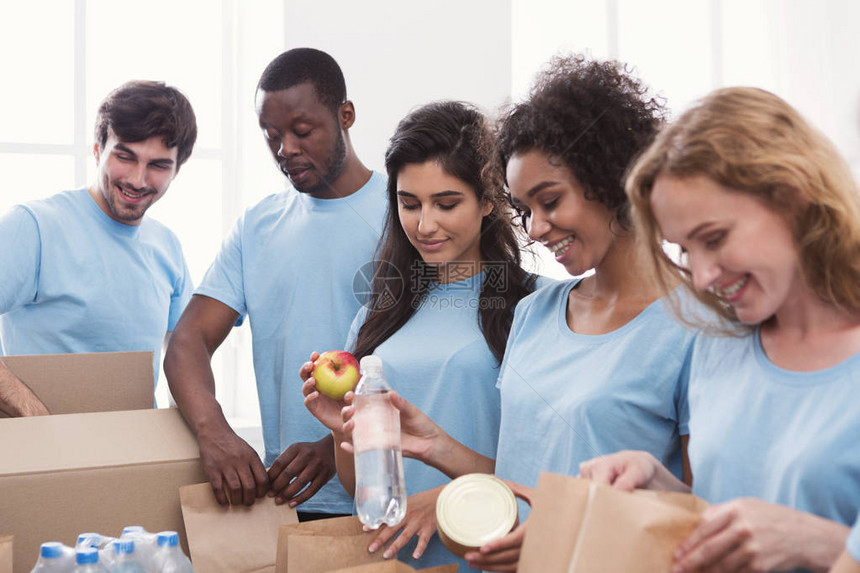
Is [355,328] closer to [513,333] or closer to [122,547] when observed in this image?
[513,333]

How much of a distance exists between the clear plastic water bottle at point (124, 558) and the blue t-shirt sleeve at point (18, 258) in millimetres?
990

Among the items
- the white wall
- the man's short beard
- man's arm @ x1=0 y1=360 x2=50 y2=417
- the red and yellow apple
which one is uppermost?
the white wall

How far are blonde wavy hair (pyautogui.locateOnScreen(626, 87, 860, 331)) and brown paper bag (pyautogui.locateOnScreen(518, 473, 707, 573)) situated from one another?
0.24 metres

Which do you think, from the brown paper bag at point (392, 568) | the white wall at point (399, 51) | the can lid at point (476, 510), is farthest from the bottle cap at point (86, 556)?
the white wall at point (399, 51)

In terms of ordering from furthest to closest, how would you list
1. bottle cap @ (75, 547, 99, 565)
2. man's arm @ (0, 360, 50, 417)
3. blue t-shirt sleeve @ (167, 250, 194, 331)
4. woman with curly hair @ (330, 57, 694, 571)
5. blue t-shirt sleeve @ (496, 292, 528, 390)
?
blue t-shirt sleeve @ (167, 250, 194, 331) → man's arm @ (0, 360, 50, 417) → blue t-shirt sleeve @ (496, 292, 528, 390) → woman with curly hair @ (330, 57, 694, 571) → bottle cap @ (75, 547, 99, 565)

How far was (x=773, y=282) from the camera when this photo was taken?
720mm

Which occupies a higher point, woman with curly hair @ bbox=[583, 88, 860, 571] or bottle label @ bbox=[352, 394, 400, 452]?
woman with curly hair @ bbox=[583, 88, 860, 571]

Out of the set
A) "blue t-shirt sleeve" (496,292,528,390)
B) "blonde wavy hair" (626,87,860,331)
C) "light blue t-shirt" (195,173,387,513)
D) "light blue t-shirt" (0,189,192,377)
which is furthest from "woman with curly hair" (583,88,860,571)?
"light blue t-shirt" (0,189,192,377)

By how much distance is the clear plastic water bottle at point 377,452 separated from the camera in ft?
3.35

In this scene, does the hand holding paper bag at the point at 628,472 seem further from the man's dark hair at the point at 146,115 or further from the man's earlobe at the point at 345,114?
the man's dark hair at the point at 146,115

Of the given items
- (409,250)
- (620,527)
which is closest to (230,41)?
(409,250)

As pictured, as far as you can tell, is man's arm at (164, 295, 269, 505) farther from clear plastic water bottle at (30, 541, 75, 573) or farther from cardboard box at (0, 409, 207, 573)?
clear plastic water bottle at (30, 541, 75, 573)

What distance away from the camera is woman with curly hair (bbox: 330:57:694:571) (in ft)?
3.12

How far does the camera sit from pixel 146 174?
5.95 ft
